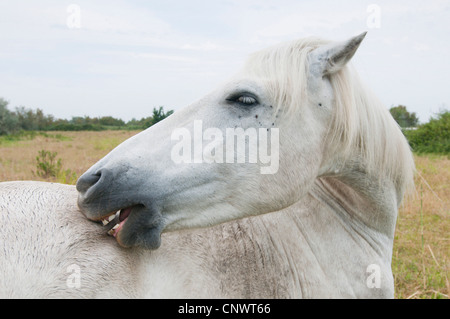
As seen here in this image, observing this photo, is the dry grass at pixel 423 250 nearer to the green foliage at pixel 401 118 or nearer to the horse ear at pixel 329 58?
the green foliage at pixel 401 118

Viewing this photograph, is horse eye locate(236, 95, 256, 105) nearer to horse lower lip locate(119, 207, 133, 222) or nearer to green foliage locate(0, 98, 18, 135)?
horse lower lip locate(119, 207, 133, 222)

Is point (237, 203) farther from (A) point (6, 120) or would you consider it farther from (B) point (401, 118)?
(A) point (6, 120)

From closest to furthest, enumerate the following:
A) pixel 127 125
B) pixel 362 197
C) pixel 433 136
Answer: pixel 362 197
pixel 433 136
pixel 127 125

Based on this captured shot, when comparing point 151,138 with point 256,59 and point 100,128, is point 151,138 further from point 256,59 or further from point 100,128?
point 100,128

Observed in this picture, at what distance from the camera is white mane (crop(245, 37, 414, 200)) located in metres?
2.11

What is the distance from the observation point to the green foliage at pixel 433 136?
17422 millimetres

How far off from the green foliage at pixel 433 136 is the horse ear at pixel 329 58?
1707 cm

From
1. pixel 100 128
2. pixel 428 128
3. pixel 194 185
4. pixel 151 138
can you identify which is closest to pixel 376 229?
pixel 194 185

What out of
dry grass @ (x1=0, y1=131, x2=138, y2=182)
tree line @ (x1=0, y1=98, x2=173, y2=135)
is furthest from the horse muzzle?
tree line @ (x1=0, y1=98, x2=173, y2=135)

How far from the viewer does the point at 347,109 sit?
219 cm

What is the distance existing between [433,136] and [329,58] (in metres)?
19.7

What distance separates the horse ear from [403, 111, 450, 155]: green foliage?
56.0ft

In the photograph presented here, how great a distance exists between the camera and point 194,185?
1965 millimetres

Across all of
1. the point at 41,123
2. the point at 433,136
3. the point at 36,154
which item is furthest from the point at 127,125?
the point at 433,136
